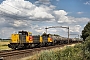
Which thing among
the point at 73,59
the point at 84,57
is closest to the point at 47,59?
the point at 73,59

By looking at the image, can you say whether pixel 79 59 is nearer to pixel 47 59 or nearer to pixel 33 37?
pixel 47 59

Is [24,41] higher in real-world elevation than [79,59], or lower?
higher

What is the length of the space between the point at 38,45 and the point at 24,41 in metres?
8.20

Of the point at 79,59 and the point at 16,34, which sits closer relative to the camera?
the point at 79,59

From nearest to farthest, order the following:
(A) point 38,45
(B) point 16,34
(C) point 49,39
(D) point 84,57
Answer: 1. (D) point 84,57
2. (B) point 16,34
3. (A) point 38,45
4. (C) point 49,39

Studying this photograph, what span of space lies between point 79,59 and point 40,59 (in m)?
4.94

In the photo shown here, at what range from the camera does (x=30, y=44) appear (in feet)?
138

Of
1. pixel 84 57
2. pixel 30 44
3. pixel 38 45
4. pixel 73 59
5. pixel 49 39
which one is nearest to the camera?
pixel 73 59

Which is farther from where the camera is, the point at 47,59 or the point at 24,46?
the point at 24,46

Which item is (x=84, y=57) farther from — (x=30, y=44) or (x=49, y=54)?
(x=30, y=44)

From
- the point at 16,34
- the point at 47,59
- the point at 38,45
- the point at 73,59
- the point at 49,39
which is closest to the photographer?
the point at 47,59

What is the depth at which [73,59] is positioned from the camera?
20.7 meters

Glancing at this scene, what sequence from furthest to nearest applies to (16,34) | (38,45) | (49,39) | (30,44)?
(49,39), (38,45), (30,44), (16,34)

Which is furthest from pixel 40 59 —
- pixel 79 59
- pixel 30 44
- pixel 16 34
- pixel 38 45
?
pixel 38 45
